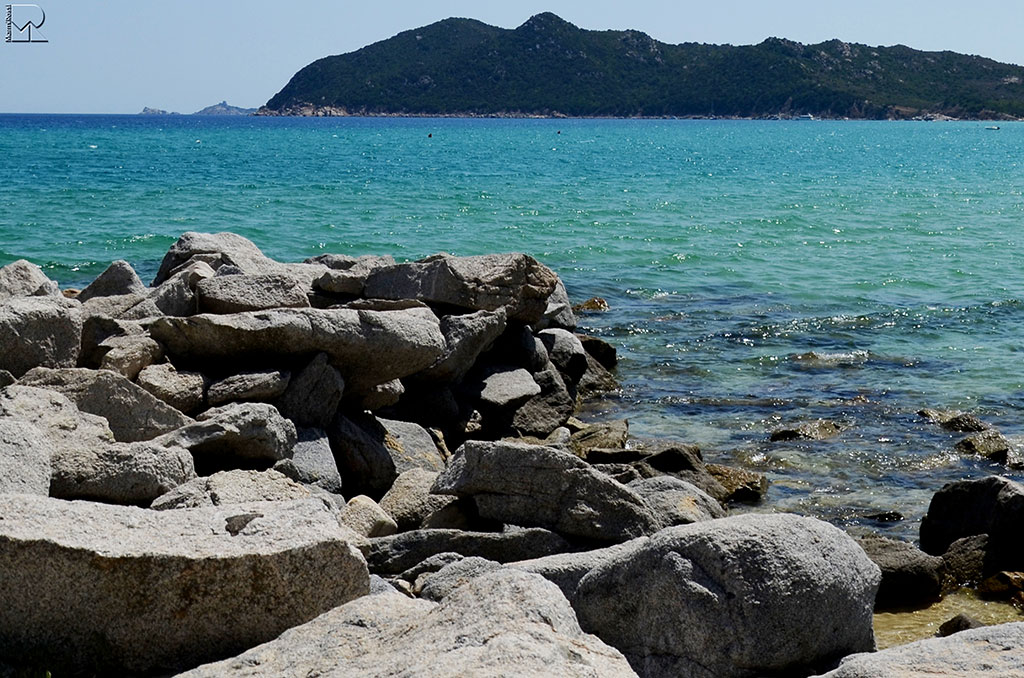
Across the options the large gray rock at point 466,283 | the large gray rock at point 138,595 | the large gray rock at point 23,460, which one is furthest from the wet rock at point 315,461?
the large gray rock at point 466,283

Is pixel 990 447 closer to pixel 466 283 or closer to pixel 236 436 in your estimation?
pixel 466 283

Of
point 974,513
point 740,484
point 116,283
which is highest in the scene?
point 116,283

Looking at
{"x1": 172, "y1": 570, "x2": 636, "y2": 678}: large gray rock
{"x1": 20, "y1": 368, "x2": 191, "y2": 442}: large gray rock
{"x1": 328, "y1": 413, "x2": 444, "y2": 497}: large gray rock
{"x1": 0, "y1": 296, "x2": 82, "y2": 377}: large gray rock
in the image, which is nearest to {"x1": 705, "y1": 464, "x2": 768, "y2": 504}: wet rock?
{"x1": 328, "y1": 413, "x2": 444, "y2": 497}: large gray rock

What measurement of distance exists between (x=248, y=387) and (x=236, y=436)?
1.28 meters

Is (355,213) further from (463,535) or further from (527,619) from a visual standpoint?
(527,619)

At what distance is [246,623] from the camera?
4.41m

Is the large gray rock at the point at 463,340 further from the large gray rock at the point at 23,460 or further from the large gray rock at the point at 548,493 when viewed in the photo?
the large gray rock at the point at 23,460

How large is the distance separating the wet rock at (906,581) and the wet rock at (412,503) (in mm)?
3128

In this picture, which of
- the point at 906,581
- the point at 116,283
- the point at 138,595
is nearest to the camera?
the point at 138,595

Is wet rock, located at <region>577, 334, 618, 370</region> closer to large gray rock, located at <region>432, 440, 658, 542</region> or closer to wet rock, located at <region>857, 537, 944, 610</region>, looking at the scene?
wet rock, located at <region>857, 537, 944, 610</region>

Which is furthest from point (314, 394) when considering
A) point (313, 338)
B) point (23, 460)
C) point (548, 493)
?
point (23, 460)

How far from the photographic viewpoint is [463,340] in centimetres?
1149

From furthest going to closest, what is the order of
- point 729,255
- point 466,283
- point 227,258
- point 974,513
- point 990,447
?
point 729,255 < point 227,258 < point 466,283 < point 990,447 < point 974,513

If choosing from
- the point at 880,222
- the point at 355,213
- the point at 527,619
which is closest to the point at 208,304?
the point at 527,619
